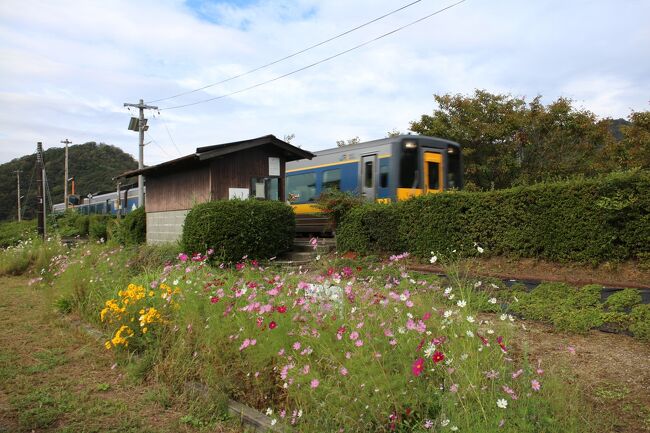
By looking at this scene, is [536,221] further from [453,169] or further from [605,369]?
[605,369]

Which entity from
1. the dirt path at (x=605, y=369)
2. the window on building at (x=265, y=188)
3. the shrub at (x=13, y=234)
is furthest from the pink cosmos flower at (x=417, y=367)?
the shrub at (x=13, y=234)

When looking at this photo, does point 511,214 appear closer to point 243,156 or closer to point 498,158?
point 243,156

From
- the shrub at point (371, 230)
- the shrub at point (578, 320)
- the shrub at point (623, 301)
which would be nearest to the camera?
the shrub at point (578, 320)

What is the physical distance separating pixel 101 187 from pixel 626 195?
5608 centimetres

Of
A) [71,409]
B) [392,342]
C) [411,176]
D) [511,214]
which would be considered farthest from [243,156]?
[392,342]

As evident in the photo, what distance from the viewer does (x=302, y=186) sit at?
1639 cm

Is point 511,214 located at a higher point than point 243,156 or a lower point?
lower

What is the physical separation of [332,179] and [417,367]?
1285cm

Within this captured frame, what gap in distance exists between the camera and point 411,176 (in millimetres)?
13250

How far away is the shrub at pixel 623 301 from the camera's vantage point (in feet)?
16.5

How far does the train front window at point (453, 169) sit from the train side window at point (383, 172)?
2108 millimetres

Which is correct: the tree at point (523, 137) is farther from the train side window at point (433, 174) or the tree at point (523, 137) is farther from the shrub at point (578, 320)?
the shrub at point (578, 320)

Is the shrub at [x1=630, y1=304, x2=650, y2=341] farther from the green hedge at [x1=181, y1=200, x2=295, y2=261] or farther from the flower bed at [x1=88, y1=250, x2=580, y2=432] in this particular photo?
the green hedge at [x1=181, y1=200, x2=295, y2=261]

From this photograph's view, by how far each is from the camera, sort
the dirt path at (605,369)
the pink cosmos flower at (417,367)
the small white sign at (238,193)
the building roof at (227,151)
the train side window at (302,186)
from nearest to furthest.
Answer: the pink cosmos flower at (417,367), the dirt path at (605,369), the building roof at (227,151), the small white sign at (238,193), the train side window at (302,186)
